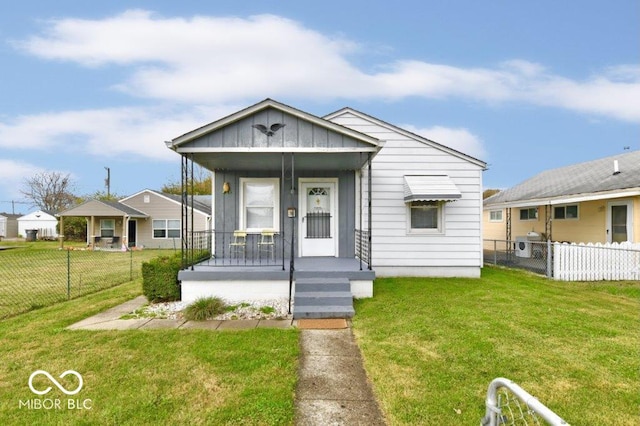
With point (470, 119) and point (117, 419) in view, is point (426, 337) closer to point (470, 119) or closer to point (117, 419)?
point (117, 419)

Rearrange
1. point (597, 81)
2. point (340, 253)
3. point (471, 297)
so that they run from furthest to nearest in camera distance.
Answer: point (597, 81), point (340, 253), point (471, 297)

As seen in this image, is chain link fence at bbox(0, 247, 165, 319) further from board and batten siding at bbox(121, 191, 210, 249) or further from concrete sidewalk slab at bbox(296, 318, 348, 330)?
board and batten siding at bbox(121, 191, 210, 249)

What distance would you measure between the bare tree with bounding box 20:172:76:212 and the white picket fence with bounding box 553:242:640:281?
181 ft

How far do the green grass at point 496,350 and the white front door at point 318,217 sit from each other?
2.19 metres

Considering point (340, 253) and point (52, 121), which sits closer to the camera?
point (340, 253)

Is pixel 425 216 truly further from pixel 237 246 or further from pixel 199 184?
pixel 199 184

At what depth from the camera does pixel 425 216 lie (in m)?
9.53

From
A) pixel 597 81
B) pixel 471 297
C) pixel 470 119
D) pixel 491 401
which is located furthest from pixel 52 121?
pixel 597 81

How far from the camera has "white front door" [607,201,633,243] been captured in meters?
10.8

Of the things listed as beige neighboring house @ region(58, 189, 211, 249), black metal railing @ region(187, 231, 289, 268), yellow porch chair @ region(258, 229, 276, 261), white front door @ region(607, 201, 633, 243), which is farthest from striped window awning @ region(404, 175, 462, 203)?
beige neighboring house @ region(58, 189, 211, 249)

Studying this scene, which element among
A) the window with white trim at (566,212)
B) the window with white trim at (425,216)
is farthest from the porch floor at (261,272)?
the window with white trim at (566,212)

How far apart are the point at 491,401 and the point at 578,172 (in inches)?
681

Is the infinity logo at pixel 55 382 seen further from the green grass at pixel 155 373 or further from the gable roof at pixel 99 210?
the gable roof at pixel 99 210

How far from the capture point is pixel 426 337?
4711 millimetres
